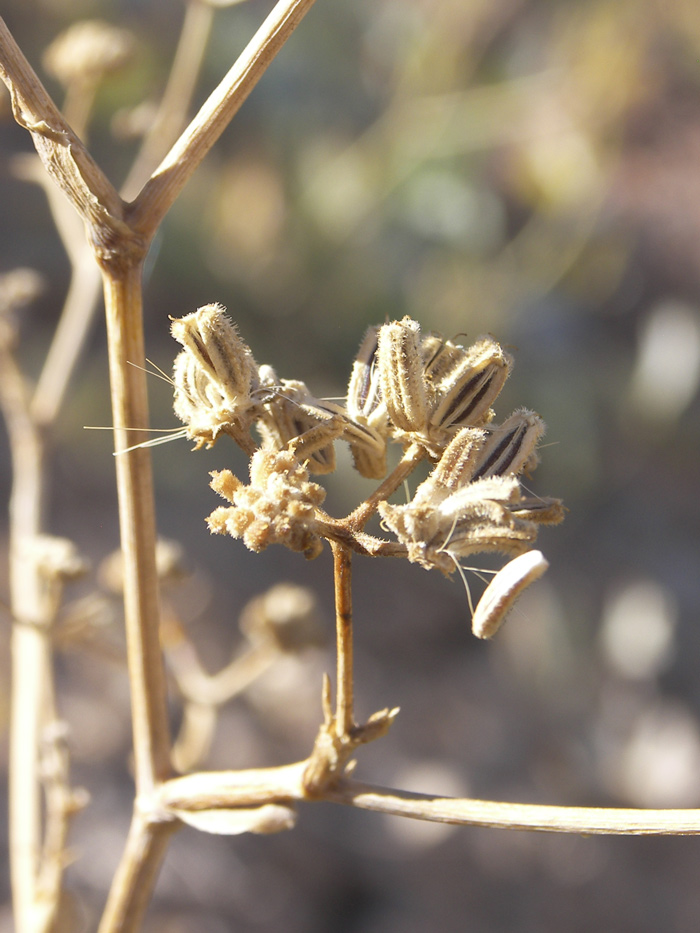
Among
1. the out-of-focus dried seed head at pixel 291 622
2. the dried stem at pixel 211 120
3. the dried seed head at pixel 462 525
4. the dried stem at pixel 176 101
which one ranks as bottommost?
the out-of-focus dried seed head at pixel 291 622

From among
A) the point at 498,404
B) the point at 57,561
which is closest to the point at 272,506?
the point at 57,561

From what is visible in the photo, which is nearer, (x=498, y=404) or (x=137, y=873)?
(x=137, y=873)

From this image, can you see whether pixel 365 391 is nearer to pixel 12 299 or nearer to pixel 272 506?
pixel 272 506

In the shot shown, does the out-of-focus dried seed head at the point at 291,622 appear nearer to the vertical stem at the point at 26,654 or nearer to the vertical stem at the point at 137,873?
the vertical stem at the point at 26,654

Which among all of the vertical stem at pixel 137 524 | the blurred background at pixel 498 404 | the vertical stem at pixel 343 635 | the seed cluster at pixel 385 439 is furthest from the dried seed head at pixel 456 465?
the blurred background at pixel 498 404

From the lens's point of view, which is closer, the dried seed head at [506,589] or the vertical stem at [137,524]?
the dried seed head at [506,589]
